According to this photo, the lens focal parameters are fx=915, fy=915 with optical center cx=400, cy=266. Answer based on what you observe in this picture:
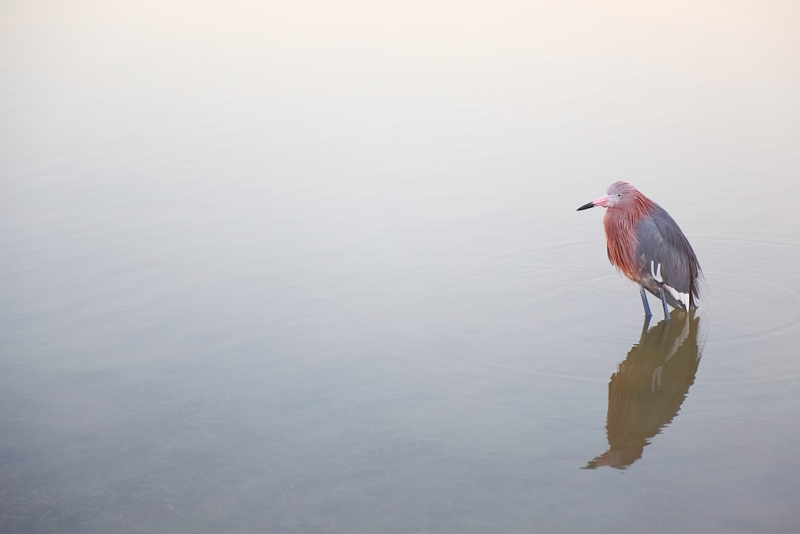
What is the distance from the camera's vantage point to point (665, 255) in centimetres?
612

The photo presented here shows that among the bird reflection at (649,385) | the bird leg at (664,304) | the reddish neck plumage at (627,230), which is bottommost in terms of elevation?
the bird reflection at (649,385)

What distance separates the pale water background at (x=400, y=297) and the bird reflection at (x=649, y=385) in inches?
0.8

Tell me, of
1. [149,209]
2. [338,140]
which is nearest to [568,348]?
[149,209]

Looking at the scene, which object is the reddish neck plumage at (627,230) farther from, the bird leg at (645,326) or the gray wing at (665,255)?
the bird leg at (645,326)

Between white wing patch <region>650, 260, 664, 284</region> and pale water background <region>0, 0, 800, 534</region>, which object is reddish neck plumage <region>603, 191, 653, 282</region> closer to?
white wing patch <region>650, 260, 664, 284</region>

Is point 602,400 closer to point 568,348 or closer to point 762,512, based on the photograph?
point 568,348

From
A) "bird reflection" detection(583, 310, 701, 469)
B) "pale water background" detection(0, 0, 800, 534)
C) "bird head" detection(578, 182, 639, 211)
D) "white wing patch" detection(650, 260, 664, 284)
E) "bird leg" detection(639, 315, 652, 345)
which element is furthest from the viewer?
"bird head" detection(578, 182, 639, 211)

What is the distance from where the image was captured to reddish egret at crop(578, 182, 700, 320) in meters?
6.11

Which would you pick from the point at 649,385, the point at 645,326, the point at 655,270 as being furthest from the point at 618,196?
the point at 649,385

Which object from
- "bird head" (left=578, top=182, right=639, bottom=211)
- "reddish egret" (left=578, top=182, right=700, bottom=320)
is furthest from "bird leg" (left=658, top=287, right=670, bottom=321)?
"bird head" (left=578, top=182, right=639, bottom=211)

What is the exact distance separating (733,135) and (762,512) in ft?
20.3

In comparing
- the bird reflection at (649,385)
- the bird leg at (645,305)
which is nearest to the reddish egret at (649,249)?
the bird leg at (645,305)

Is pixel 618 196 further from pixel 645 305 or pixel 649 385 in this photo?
pixel 649 385

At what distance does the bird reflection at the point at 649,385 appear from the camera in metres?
4.77
